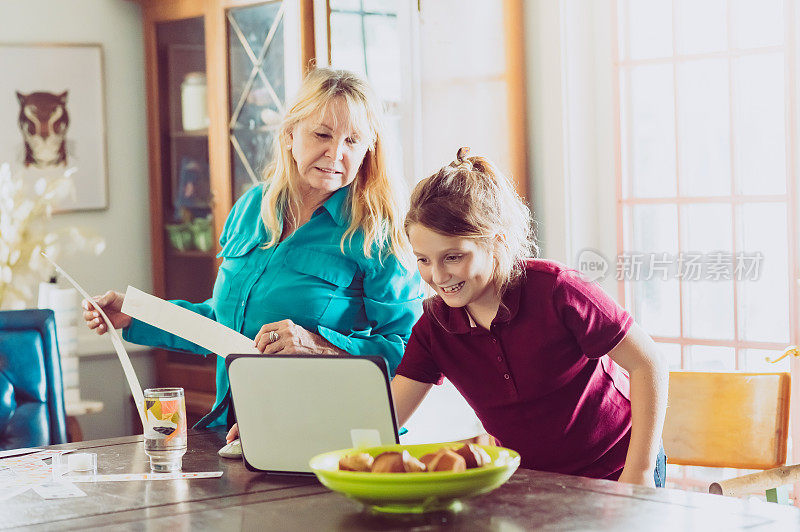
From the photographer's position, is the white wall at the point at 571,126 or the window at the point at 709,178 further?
the white wall at the point at 571,126

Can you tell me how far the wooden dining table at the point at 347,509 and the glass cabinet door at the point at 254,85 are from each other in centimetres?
222

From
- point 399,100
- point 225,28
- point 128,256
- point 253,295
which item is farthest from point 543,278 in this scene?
point 128,256

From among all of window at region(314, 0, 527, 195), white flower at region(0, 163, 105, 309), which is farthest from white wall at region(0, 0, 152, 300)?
window at region(314, 0, 527, 195)

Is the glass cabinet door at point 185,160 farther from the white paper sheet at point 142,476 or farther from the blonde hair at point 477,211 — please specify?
the white paper sheet at point 142,476

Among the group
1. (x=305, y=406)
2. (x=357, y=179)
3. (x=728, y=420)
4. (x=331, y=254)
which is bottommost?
(x=728, y=420)

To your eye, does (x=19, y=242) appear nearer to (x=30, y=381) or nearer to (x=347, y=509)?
(x=30, y=381)

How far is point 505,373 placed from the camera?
177 cm

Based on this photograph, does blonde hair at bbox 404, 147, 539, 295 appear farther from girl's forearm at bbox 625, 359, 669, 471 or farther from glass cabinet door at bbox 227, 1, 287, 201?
glass cabinet door at bbox 227, 1, 287, 201

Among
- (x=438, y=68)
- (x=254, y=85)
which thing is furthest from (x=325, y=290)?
(x=254, y=85)

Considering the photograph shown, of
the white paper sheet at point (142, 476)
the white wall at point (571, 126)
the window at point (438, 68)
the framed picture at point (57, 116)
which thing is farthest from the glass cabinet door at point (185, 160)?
the white paper sheet at point (142, 476)

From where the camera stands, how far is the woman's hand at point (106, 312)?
6.52 feet

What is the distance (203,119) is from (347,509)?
284 centimetres

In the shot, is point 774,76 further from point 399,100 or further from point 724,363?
point 399,100

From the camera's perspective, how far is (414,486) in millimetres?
1203
